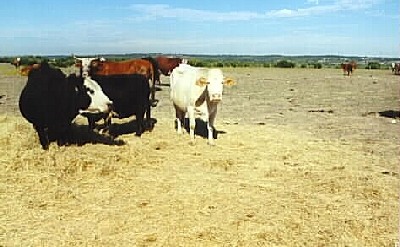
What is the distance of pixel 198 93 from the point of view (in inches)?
368

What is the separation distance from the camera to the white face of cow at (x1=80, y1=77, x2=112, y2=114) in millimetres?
8969

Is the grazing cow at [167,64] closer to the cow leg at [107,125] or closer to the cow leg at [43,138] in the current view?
the cow leg at [107,125]

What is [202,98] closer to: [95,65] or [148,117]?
[148,117]

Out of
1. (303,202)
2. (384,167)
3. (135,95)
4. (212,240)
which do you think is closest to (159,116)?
(135,95)

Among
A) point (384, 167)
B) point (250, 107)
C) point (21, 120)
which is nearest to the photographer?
point (384, 167)

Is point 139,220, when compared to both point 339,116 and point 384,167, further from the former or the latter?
A: point 339,116

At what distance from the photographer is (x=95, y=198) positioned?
19.8 ft

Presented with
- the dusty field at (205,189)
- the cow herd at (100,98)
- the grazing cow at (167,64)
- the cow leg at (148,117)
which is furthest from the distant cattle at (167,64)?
the cow herd at (100,98)

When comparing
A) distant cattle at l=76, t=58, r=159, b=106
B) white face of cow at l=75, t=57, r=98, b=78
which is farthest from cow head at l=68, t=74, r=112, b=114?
distant cattle at l=76, t=58, r=159, b=106

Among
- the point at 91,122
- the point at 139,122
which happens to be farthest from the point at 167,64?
the point at 91,122

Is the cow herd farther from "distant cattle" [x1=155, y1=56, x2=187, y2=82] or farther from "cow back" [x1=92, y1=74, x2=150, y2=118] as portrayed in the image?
"distant cattle" [x1=155, y1=56, x2=187, y2=82]

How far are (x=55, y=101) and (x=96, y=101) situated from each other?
0.77 meters

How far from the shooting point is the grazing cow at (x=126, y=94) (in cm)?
988

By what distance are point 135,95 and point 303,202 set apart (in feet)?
17.1
